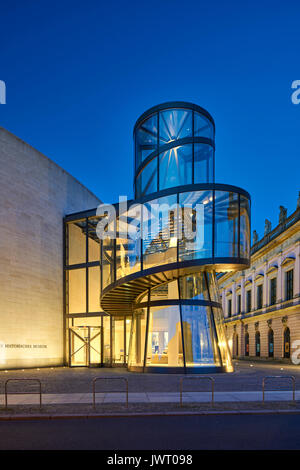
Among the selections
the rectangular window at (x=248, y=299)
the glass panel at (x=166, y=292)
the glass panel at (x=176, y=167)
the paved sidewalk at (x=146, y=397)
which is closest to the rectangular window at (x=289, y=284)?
the rectangular window at (x=248, y=299)

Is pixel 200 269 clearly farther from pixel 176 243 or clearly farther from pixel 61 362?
pixel 61 362

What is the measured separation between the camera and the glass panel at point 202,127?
89.7 feet

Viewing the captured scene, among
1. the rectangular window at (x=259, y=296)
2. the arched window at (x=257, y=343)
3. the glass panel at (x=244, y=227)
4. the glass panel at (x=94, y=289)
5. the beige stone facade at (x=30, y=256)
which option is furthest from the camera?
the rectangular window at (x=259, y=296)

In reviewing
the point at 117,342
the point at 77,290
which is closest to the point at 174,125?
the point at 77,290

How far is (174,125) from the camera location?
2734 centimetres

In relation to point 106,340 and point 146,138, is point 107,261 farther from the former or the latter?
point 146,138

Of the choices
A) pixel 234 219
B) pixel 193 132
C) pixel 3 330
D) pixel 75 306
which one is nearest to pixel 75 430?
pixel 234 219

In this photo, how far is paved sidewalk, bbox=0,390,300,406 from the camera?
41.5ft

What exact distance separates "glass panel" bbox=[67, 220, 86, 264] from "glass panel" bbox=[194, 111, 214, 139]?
11828 mm

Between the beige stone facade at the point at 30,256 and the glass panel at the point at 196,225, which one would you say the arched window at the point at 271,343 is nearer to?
the beige stone facade at the point at 30,256

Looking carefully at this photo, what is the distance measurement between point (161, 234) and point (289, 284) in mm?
26005

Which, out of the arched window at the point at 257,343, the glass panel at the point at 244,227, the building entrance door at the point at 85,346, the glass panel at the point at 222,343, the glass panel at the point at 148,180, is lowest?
the arched window at the point at 257,343

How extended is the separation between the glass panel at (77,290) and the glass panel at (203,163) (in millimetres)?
12389

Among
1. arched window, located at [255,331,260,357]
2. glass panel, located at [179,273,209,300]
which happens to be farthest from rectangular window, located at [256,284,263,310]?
glass panel, located at [179,273,209,300]
